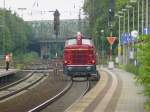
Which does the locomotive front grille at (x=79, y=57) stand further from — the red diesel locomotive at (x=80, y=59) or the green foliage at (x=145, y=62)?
the green foliage at (x=145, y=62)

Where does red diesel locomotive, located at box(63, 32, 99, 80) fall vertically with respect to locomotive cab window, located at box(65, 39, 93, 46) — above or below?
below

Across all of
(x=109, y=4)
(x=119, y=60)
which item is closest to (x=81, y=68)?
(x=119, y=60)

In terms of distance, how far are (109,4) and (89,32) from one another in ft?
29.2

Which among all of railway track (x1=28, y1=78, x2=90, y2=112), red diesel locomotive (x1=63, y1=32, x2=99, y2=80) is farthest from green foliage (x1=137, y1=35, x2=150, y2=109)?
red diesel locomotive (x1=63, y1=32, x2=99, y2=80)

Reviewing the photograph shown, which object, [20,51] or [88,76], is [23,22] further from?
[88,76]

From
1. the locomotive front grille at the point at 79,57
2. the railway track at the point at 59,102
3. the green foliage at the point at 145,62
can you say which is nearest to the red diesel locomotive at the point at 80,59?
the locomotive front grille at the point at 79,57

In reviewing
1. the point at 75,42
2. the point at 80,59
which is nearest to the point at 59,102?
the point at 80,59

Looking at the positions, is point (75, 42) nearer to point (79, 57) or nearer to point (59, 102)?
point (79, 57)

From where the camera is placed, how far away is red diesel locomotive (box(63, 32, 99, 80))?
50.3m

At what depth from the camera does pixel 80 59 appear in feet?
167

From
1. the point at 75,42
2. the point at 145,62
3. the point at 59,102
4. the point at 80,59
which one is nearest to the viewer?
the point at 145,62

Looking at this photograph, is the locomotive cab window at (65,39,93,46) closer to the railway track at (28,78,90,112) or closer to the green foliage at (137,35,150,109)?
the railway track at (28,78,90,112)

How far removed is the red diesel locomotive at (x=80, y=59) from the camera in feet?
165

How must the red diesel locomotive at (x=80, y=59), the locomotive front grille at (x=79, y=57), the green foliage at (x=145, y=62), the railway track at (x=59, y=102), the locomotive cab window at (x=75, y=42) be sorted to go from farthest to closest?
the locomotive cab window at (x=75, y=42)
the locomotive front grille at (x=79, y=57)
the red diesel locomotive at (x=80, y=59)
the railway track at (x=59, y=102)
the green foliage at (x=145, y=62)
